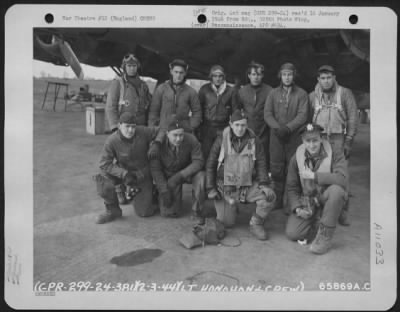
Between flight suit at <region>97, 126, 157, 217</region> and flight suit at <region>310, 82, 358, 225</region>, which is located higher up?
flight suit at <region>310, 82, 358, 225</region>

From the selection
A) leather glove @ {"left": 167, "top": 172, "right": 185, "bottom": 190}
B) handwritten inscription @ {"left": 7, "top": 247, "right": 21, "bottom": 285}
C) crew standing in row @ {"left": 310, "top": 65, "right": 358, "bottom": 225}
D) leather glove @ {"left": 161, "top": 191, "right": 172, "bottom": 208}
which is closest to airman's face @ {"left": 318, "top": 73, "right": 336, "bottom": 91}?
crew standing in row @ {"left": 310, "top": 65, "right": 358, "bottom": 225}

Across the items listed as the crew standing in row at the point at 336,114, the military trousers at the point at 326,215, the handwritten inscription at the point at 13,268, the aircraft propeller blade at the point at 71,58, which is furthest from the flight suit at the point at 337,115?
the handwritten inscription at the point at 13,268

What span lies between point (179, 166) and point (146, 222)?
47cm

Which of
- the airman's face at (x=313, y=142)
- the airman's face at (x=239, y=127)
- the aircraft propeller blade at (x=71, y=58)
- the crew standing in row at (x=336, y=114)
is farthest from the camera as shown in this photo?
the aircraft propeller blade at (x=71, y=58)

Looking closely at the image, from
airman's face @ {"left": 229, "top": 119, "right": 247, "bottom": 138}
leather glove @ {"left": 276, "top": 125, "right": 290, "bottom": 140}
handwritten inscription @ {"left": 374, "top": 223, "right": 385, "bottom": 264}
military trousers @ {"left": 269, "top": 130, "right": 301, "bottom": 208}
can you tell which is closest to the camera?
handwritten inscription @ {"left": 374, "top": 223, "right": 385, "bottom": 264}

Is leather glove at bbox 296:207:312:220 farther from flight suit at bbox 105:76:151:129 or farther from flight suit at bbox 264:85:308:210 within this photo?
flight suit at bbox 105:76:151:129

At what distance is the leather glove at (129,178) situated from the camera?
283cm

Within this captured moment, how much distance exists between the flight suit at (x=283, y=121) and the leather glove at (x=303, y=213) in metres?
0.44

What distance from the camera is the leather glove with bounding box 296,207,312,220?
8.43ft

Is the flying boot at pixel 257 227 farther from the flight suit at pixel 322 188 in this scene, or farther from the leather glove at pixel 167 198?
the leather glove at pixel 167 198

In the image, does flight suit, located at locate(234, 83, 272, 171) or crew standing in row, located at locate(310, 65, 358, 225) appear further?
flight suit, located at locate(234, 83, 272, 171)

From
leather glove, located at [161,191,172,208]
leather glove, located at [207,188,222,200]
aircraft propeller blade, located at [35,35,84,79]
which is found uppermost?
aircraft propeller blade, located at [35,35,84,79]

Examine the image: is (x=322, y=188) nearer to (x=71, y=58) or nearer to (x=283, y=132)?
(x=283, y=132)

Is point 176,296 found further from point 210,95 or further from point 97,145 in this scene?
point 97,145
